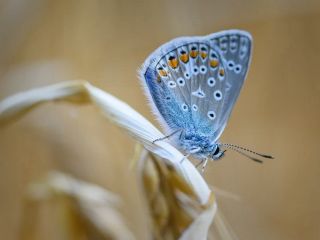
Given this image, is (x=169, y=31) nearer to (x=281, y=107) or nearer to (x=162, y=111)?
(x=281, y=107)

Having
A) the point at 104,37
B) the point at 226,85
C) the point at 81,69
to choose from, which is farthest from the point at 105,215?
the point at 104,37

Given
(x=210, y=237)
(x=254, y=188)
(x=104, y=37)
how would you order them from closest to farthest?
(x=210, y=237) → (x=254, y=188) → (x=104, y=37)

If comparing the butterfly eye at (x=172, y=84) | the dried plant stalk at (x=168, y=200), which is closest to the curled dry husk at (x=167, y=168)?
the dried plant stalk at (x=168, y=200)

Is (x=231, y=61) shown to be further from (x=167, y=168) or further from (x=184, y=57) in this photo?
(x=167, y=168)

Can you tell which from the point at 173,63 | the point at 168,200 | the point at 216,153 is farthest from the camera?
the point at 216,153

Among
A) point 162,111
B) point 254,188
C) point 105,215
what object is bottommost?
point 254,188

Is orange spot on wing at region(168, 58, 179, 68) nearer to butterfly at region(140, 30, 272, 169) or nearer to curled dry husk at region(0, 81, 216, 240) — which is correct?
butterfly at region(140, 30, 272, 169)

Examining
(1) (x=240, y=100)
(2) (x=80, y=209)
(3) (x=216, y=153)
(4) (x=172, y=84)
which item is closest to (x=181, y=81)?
(4) (x=172, y=84)
